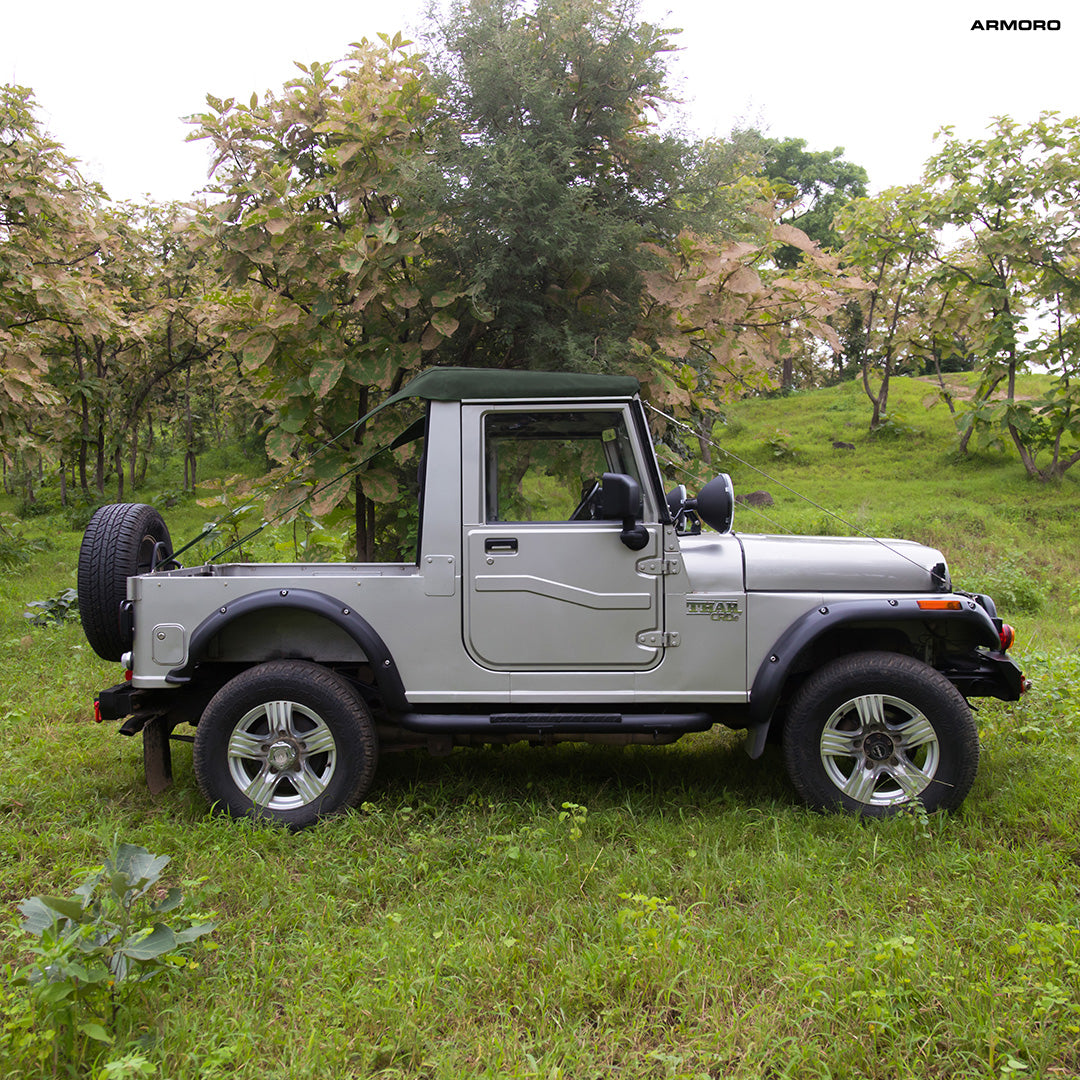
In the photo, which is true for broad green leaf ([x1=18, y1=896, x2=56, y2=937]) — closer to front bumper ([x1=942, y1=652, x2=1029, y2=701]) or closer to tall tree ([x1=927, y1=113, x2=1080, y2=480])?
front bumper ([x1=942, y1=652, x2=1029, y2=701])

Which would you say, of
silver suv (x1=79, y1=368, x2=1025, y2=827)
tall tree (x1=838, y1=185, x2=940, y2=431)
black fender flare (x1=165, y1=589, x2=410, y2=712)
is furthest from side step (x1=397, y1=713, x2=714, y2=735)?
tall tree (x1=838, y1=185, x2=940, y2=431)

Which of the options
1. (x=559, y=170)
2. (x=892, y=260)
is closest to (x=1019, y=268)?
(x=892, y=260)

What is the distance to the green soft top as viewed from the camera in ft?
13.0

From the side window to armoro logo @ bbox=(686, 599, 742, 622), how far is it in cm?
62

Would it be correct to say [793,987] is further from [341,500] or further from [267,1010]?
[341,500]

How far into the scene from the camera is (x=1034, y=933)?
2.88 m

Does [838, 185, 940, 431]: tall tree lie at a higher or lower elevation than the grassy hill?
higher

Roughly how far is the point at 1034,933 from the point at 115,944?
3.00 m

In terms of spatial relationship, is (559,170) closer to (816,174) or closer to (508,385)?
(508,385)

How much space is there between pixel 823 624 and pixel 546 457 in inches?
58.3

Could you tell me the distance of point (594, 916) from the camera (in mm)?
3166

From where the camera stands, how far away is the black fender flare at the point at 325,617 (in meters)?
3.89

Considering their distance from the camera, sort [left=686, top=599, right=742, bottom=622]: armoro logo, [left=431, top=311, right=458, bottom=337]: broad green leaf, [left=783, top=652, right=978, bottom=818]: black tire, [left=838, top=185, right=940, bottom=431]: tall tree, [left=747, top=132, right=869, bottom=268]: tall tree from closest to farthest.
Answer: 1. [left=783, top=652, right=978, bottom=818]: black tire
2. [left=686, top=599, right=742, bottom=622]: armoro logo
3. [left=431, top=311, right=458, bottom=337]: broad green leaf
4. [left=838, top=185, right=940, bottom=431]: tall tree
5. [left=747, top=132, right=869, bottom=268]: tall tree

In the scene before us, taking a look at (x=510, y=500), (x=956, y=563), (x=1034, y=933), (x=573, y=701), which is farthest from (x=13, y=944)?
(x=956, y=563)
